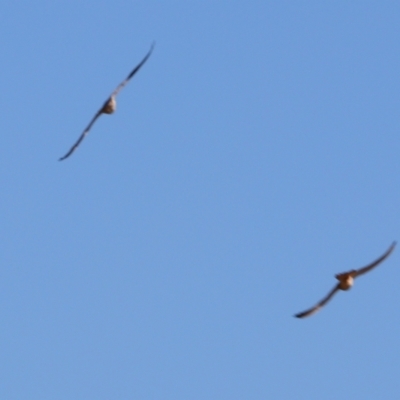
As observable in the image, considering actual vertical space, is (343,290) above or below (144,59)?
below

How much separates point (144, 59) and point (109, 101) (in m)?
4.65

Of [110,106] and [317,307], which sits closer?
[317,307]

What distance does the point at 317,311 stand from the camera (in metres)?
41.2

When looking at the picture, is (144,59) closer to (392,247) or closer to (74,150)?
(74,150)

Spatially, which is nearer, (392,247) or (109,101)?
(392,247)

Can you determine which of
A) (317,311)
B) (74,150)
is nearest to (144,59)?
(74,150)

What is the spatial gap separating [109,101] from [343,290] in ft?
25.9

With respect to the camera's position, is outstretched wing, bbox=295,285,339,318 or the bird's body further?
the bird's body

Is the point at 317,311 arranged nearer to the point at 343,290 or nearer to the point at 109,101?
the point at 343,290

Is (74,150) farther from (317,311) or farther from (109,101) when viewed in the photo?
(317,311)

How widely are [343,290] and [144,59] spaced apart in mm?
8081

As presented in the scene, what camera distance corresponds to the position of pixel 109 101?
4547 cm

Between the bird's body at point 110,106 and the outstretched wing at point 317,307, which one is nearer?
the outstretched wing at point 317,307

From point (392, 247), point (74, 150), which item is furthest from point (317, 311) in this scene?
point (74, 150)
